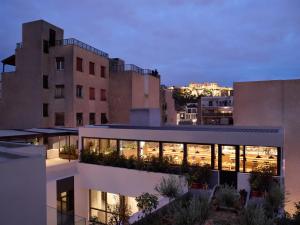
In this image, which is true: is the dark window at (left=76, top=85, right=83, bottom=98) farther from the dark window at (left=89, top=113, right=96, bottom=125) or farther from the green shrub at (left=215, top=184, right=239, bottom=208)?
the green shrub at (left=215, top=184, right=239, bottom=208)

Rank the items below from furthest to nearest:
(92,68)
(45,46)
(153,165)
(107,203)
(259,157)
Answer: (92,68) → (45,46) → (107,203) → (153,165) → (259,157)

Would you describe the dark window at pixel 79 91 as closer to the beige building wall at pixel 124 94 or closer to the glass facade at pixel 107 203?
the beige building wall at pixel 124 94

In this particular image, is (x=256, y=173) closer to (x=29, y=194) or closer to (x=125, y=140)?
(x=125, y=140)

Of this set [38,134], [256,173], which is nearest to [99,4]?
[38,134]

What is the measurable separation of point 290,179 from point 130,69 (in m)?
20.6

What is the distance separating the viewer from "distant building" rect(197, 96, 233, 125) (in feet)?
203

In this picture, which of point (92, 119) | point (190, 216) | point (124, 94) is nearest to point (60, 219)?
point (190, 216)

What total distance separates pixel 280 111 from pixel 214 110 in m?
43.1

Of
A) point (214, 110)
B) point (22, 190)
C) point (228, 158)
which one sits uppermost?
point (214, 110)

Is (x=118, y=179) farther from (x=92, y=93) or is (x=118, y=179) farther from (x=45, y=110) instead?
(x=92, y=93)

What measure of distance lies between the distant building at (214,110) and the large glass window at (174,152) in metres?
46.6

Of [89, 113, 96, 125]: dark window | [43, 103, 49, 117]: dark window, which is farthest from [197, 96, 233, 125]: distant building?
[43, 103, 49, 117]: dark window

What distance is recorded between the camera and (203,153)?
49.2 feet

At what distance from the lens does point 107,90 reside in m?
33.0
